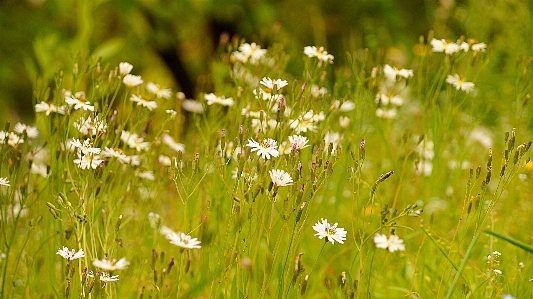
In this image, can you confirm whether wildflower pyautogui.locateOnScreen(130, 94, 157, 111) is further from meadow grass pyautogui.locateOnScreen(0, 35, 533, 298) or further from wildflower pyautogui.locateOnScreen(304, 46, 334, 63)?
wildflower pyautogui.locateOnScreen(304, 46, 334, 63)

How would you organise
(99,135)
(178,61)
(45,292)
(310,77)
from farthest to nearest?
(178,61) → (310,77) → (45,292) → (99,135)

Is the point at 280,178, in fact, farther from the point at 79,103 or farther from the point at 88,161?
the point at 79,103

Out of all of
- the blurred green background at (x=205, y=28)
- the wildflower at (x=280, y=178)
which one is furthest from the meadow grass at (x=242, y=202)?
the blurred green background at (x=205, y=28)

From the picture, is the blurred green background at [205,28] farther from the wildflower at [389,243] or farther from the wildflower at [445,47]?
the wildflower at [389,243]

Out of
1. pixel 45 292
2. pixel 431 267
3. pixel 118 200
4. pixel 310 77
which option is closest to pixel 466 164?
pixel 431 267

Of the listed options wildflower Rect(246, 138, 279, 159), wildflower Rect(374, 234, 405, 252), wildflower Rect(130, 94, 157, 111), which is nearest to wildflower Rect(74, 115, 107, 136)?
wildflower Rect(130, 94, 157, 111)

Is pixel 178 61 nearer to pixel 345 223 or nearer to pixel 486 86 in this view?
pixel 486 86

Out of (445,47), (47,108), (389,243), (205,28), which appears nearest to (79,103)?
(47,108)
